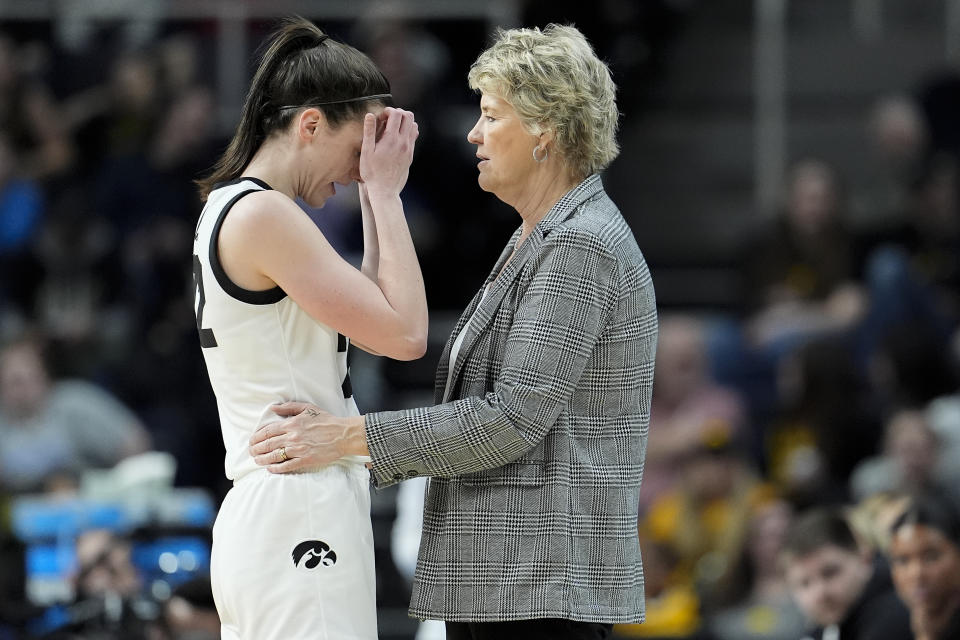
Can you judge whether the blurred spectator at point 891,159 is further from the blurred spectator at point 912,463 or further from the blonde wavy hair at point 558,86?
the blonde wavy hair at point 558,86

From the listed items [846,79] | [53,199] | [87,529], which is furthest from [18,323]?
[846,79]

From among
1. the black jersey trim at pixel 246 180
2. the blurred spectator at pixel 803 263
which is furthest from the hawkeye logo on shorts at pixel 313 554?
the blurred spectator at pixel 803 263

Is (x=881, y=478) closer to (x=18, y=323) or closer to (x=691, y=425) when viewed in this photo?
(x=691, y=425)

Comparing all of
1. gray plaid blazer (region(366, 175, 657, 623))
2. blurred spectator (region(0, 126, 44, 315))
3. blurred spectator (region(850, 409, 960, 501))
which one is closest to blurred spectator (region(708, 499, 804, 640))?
blurred spectator (region(850, 409, 960, 501))

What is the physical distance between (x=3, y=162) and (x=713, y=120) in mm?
4121

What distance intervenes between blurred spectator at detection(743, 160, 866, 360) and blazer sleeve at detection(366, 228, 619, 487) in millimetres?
4867

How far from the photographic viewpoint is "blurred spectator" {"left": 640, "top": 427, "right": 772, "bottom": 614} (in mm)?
6246

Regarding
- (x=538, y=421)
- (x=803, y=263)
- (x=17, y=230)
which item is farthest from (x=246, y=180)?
(x=17, y=230)

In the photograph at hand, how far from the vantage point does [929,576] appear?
4.09 m

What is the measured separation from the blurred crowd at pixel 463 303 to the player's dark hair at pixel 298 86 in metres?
3.14

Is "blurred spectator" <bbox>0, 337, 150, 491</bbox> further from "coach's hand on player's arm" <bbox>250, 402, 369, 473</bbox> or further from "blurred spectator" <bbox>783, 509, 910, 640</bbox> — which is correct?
"coach's hand on player's arm" <bbox>250, 402, 369, 473</bbox>

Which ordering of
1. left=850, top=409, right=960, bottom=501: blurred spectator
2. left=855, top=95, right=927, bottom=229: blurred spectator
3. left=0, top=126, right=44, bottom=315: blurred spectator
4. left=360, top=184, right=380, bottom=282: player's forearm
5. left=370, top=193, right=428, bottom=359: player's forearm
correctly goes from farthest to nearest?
left=855, top=95, right=927, bottom=229: blurred spectator < left=0, top=126, right=44, bottom=315: blurred spectator < left=850, top=409, right=960, bottom=501: blurred spectator < left=360, top=184, right=380, bottom=282: player's forearm < left=370, top=193, right=428, bottom=359: player's forearm

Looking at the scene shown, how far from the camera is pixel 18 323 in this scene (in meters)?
7.79

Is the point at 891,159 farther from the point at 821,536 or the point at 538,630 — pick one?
the point at 538,630
